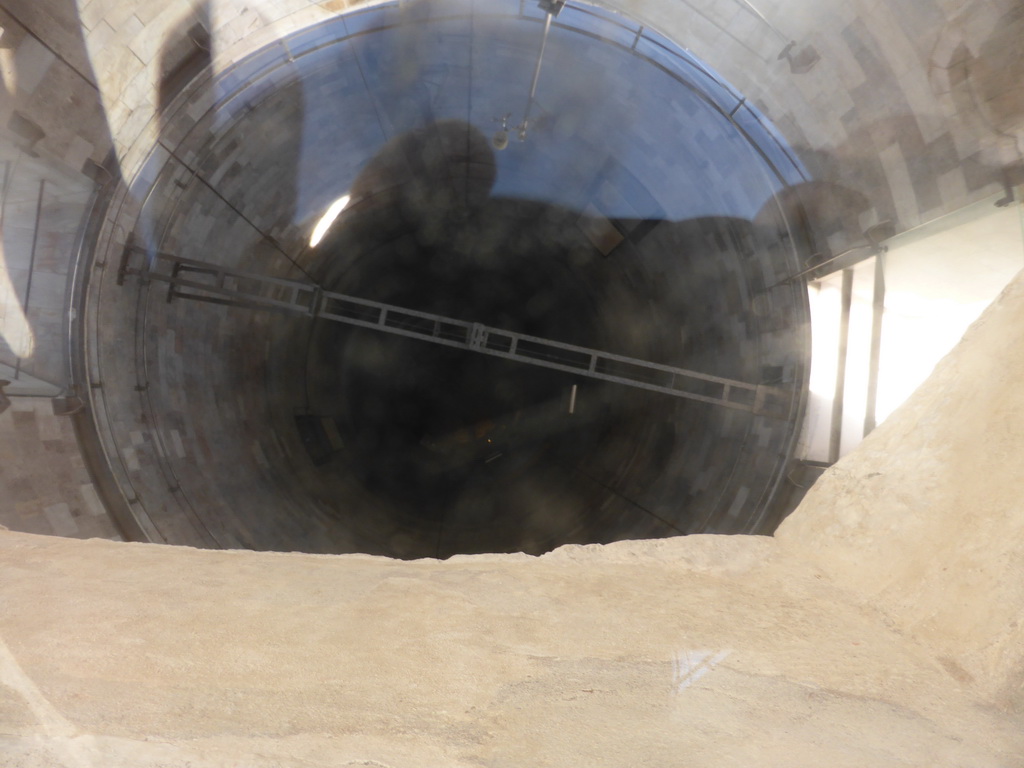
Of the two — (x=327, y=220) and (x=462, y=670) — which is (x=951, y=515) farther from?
(x=327, y=220)

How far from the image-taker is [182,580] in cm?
319

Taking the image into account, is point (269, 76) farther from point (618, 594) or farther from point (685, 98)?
point (618, 594)

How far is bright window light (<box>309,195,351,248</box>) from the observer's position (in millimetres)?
9188

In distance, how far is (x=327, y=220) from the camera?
9305 mm

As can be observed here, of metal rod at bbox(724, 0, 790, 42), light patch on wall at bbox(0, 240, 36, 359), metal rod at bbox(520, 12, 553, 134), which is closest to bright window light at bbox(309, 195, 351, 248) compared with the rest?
metal rod at bbox(520, 12, 553, 134)

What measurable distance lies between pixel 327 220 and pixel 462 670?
7895 mm

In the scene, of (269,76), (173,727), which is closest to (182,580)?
(173,727)

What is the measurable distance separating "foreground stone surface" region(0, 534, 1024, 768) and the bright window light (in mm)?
6410

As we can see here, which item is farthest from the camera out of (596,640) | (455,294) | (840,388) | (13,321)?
(455,294)

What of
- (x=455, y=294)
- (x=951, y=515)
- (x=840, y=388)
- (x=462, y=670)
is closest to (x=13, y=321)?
(x=462, y=670)

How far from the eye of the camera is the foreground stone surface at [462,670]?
2.04m

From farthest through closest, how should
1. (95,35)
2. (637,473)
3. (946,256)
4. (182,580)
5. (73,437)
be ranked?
1. (637,473)
2. (73,437)
3. (946,256)
4. (95,35)
5. (182,580)

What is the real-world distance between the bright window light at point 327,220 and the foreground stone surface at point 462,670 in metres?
6.41

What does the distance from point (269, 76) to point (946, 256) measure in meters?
6.56
